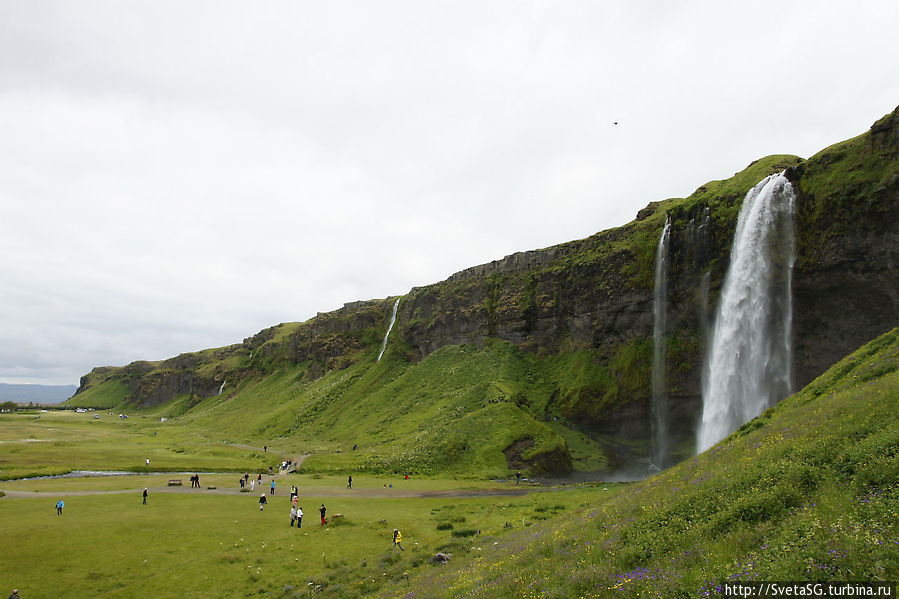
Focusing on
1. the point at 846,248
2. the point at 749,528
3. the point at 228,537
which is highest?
the point at 846,248

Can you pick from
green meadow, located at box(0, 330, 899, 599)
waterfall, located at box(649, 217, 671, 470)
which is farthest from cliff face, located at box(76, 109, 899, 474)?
green meadow, located at box(0, 330, 899, 599)

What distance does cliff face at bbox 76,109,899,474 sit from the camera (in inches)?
2045

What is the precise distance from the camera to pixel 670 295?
239ft

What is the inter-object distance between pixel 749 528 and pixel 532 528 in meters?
16.4

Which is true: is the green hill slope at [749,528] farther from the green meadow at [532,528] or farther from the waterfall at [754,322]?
the waterfall at [754,322]

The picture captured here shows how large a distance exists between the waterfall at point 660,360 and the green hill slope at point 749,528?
51204 mm

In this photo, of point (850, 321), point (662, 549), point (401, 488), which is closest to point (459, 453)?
point (401, 488)

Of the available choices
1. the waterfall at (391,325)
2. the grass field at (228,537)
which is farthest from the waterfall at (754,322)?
the waterfall at (391,325)

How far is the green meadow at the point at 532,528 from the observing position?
38.9ft

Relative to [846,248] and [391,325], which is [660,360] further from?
[391,325]

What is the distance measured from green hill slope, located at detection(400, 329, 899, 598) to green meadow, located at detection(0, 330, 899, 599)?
0.06 metres

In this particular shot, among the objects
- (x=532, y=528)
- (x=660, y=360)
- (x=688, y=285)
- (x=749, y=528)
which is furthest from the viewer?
(x=660, y=360)

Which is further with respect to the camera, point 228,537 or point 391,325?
point 391,325

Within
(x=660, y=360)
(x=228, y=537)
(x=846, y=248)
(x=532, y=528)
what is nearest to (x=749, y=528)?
(x=532, y=528)
